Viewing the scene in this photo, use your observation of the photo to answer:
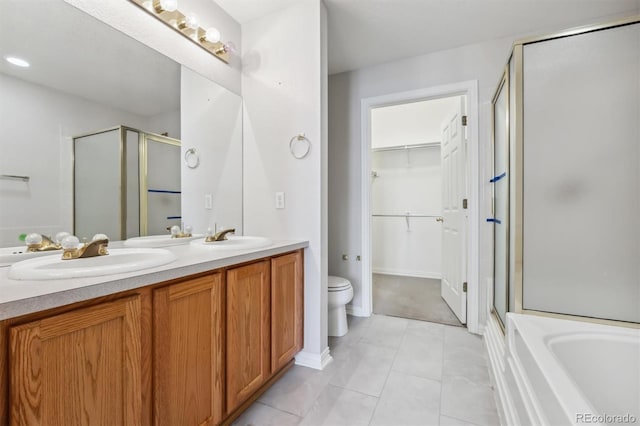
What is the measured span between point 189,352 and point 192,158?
119cm

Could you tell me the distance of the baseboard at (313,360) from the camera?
1.77 meters

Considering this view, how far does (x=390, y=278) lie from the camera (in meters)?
4.07

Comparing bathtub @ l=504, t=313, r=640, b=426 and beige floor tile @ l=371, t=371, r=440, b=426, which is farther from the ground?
bathtub @ l=504, t=313, r=640, b=426

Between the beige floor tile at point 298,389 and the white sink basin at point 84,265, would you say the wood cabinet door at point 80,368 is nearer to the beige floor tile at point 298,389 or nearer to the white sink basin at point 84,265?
the white sink basin at point 84,265

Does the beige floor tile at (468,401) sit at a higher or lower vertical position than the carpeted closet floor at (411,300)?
lower

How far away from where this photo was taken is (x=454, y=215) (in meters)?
2.62

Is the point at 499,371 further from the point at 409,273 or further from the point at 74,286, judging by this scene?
the point at 409,273

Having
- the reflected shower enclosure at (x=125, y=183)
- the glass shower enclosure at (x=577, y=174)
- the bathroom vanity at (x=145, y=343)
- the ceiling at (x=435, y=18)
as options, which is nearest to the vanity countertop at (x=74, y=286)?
the bathroom vanity at (x=145, y=343)

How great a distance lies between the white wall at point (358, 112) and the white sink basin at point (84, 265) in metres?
1.87

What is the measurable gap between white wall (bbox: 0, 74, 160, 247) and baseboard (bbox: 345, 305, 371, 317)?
227cm

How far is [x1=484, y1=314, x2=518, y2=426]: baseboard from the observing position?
3.88ft

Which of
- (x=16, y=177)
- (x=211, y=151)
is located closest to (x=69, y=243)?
(x=16, y=177)

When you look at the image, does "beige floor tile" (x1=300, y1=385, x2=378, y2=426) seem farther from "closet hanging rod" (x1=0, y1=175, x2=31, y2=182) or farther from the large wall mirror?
"closet hanging rod" (x1=0, y1=175, x2=31, y2=182)

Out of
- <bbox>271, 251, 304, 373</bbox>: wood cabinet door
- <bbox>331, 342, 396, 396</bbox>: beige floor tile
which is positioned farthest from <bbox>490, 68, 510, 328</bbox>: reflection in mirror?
<bbox>271, 251, 304, 373</bbox>: wood cabinet door
